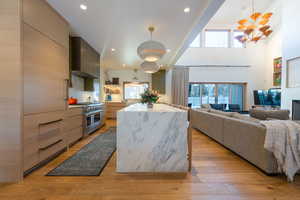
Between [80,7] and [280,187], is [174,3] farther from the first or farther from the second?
[280,187]

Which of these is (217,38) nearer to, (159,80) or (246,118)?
(159,80)

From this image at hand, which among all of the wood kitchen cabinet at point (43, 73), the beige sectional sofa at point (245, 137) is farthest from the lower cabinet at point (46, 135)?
the beige sectional sofa at point (245, 137)

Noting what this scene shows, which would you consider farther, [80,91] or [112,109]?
[112,109]

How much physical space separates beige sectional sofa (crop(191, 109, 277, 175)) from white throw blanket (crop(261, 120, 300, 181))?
0.27 ft

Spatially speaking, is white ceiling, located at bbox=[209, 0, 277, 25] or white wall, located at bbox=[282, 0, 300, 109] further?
white ceiling, located at bbox=[209, 0, 277, 25]

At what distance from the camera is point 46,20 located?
7.74 ft

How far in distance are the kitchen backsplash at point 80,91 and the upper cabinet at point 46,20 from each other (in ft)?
5.10

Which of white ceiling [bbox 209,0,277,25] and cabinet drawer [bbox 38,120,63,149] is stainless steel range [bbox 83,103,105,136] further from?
white ceiling [bbox 209,0,277,25]

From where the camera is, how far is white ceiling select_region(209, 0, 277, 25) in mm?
6375

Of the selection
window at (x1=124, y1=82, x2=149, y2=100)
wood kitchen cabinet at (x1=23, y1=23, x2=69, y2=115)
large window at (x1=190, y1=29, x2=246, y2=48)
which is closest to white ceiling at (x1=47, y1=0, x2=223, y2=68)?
wood kitchen cabinet at (x1=23, y1=23, x2=69, y2=115)

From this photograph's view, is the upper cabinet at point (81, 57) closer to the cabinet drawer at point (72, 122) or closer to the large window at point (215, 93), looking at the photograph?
the cabinet drawer at point (72, 122)

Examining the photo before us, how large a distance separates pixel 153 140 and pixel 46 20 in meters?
2.58

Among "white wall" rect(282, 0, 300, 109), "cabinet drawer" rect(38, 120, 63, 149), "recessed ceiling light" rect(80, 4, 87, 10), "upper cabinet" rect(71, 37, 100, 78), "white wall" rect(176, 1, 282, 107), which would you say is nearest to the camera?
A: "cabinet drawer" rect(38, 120, 63, 149)

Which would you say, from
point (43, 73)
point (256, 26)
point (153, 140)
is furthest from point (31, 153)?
point (256, 26)
